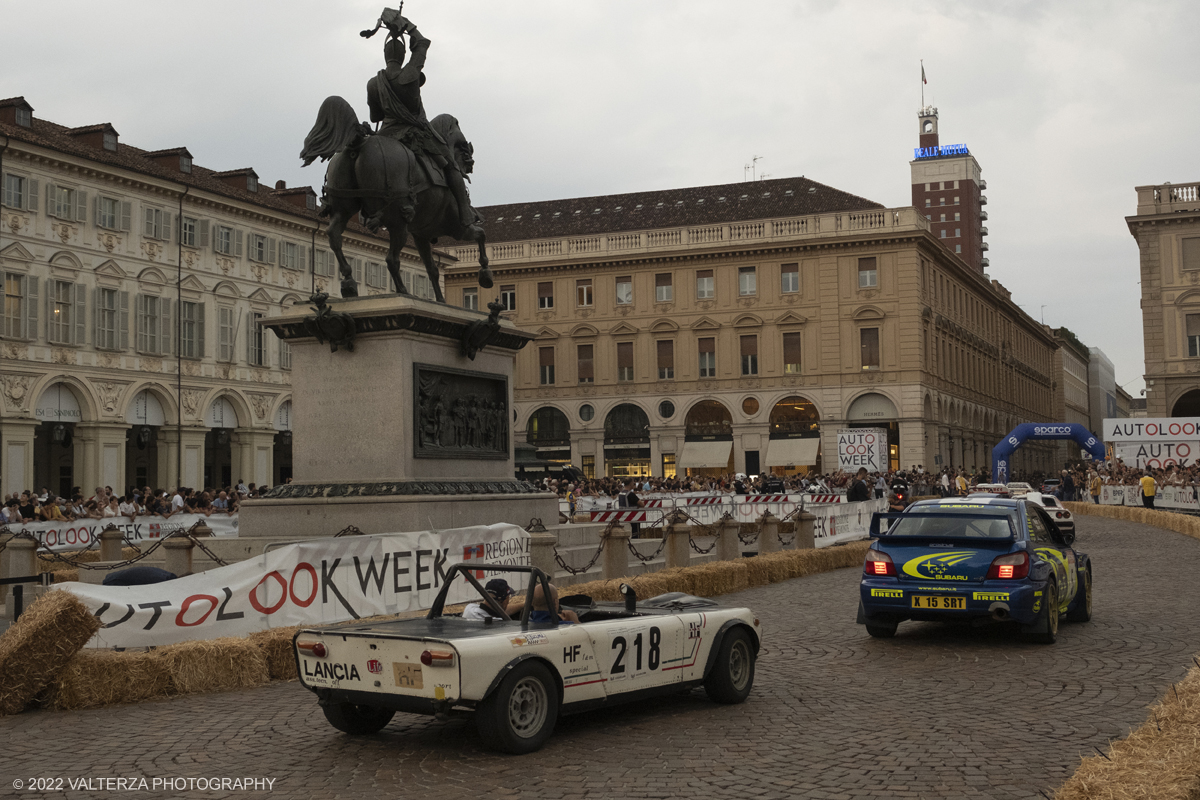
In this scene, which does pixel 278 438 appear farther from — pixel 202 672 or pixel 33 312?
pixel 202 672

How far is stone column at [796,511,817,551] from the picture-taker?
2536 cm

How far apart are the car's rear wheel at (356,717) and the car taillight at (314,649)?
0.40 metres

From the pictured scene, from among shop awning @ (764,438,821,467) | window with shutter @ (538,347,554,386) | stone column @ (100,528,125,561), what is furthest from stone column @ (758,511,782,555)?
window with shutter @ (538,347,554,386)

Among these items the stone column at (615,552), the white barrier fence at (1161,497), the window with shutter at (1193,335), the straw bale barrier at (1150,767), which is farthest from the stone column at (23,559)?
the window with shutter at (1193,335)

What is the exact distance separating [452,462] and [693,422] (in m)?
55.1

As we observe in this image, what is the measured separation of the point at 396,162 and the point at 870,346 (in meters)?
54.8

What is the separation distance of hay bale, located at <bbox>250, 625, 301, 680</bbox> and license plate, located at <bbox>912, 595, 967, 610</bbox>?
605cm

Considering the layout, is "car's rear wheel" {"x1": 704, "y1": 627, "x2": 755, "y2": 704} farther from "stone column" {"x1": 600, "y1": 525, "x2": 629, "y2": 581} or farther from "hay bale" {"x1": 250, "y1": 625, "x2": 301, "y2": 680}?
"stone column" {"x1": 600, "y1": 525, "x2": 629, "y2": 581}

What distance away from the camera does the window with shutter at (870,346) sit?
68.9m

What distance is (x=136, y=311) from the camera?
49750mm

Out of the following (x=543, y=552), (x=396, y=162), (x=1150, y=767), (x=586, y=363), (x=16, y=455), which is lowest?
(x=1150, y=767)

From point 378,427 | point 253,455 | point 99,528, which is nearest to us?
point 378,427

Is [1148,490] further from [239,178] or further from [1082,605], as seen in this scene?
[239,178]

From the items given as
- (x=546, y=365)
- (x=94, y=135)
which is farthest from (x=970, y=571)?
(x=546, y=365)
